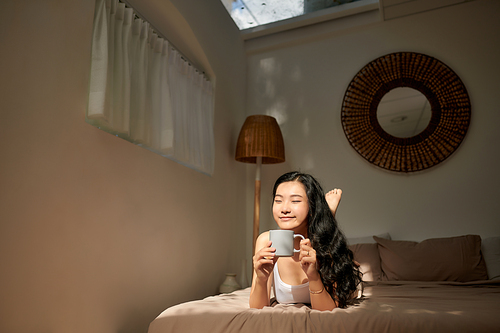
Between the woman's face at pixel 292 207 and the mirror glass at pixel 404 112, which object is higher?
the mirror glass at pixel 404 112

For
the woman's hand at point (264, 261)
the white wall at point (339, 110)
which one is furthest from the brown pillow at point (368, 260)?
the woman's hand at point (264, 261)

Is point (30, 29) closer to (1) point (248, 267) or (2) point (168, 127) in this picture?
(2) point (168, 127)

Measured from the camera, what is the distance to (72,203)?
5.88 feet

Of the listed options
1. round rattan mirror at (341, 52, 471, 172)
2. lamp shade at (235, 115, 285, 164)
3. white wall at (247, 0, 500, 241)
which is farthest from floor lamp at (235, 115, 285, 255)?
round rattan mirror at (341, 52, 471, 172)

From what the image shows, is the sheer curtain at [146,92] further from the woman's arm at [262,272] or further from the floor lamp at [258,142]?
the woman's arm at [262,272]

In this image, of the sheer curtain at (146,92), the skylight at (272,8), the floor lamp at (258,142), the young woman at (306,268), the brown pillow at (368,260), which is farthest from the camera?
the skylight at (272,8)

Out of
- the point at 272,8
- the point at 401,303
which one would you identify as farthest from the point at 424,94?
the point at 401,303

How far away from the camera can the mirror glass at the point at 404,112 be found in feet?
11.3

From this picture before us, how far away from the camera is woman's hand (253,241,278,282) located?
4.54 ft

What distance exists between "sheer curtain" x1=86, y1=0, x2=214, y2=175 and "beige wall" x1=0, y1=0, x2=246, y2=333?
0.26ft

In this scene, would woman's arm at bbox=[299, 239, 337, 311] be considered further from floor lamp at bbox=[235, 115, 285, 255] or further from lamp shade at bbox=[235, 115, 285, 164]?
lamp shade at bbox=[235, 115, 285, 164]

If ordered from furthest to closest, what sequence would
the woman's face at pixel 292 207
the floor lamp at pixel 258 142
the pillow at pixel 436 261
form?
the floor lamp at pixel 258 142 → the pillow at pixel 436 261 → the woman's face at pixel 292 207

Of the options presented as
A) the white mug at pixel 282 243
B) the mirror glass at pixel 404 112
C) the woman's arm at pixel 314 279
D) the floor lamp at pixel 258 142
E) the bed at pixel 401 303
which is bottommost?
the bed at pixel 401 303

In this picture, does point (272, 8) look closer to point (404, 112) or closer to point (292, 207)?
point (404, 112)
